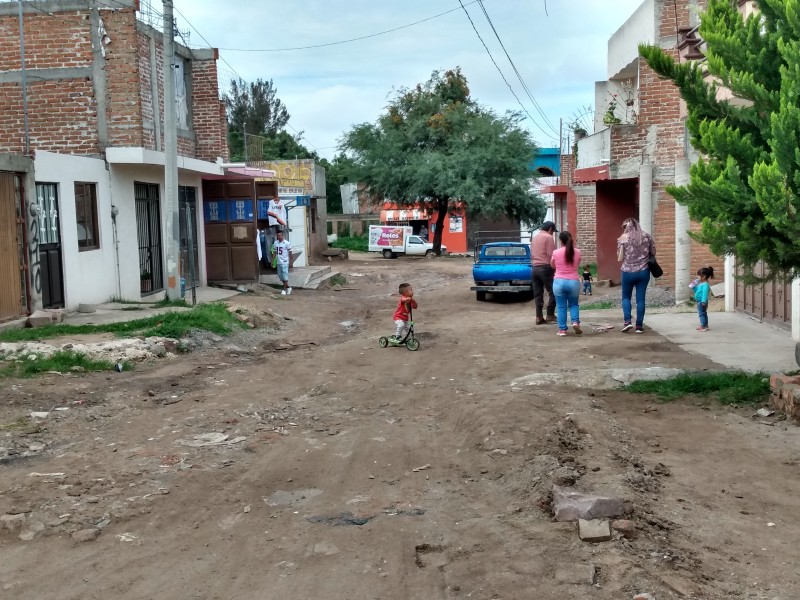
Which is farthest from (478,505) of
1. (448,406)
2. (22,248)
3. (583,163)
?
(583,163)

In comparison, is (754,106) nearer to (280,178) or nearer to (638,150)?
(638,150)

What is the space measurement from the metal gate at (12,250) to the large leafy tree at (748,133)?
33.8ft

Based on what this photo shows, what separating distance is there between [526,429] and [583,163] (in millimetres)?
18396

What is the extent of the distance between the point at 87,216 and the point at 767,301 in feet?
40.7

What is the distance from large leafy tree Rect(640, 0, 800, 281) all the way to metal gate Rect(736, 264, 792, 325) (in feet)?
14.3

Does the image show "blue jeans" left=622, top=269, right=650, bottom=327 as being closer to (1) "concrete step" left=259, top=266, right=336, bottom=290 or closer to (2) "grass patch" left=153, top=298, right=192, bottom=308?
(2) "grass patch" left=153, top=298, right=192, bottom=308

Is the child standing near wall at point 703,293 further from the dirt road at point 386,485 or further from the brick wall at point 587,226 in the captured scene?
the brick wall at point 587,226

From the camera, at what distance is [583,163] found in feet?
81.1

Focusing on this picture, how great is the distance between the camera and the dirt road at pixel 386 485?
15.1 ft

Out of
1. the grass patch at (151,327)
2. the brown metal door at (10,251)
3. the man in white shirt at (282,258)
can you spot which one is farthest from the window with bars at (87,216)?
the man in white shirt at (282,258)

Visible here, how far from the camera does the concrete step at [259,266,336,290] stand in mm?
24961

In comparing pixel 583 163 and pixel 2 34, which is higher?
pixel 2 34

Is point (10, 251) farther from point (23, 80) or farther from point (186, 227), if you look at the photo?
point (186, 227)

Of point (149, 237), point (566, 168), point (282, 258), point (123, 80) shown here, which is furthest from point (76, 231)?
point (566, 168)
